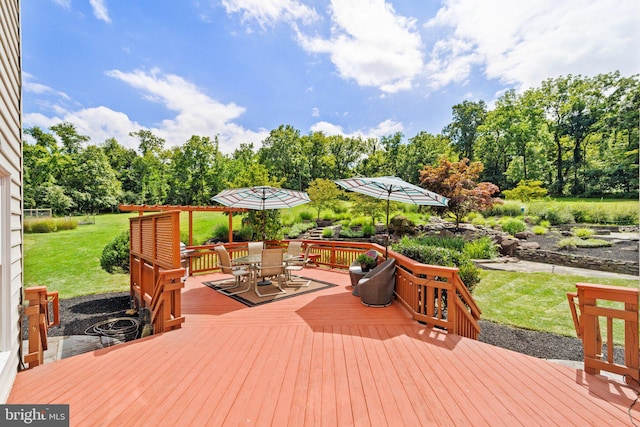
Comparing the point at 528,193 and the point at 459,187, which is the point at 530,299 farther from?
the point at 528,193

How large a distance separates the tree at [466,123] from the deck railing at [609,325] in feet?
106

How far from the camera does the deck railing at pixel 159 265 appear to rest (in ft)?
11.3

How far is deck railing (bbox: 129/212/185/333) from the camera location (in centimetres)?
345

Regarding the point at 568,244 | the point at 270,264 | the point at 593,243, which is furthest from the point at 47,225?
the point at 593,243

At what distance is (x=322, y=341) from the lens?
310 cm

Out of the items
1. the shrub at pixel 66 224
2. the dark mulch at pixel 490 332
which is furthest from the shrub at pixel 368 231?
the shrub at pixel 66 224

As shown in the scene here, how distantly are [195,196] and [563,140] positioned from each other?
33338 millimetres

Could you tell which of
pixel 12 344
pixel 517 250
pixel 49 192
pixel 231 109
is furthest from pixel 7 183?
pixel 49 192

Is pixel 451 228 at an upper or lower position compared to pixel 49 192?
lower

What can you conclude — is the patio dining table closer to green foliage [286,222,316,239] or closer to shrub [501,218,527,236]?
green foliage [286,222,316,239]

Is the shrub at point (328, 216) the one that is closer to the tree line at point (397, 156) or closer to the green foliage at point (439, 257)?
the tree line at point (397, 156)

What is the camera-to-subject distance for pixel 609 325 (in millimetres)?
2346

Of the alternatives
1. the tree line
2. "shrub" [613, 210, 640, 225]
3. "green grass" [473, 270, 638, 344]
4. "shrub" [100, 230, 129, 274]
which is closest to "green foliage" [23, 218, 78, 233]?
the tree line

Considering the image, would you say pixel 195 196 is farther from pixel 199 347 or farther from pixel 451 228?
pixel 199 347
